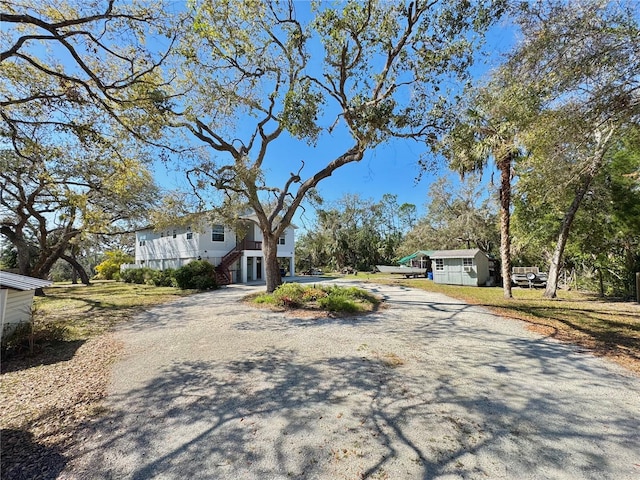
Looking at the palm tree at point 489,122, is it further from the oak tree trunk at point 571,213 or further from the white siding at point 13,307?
the white siding at point 13,307

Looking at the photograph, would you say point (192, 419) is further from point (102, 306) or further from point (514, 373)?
point (102, 306)

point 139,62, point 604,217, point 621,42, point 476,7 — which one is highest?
point 476,7

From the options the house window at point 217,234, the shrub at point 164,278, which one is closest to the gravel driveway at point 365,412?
the shrub at point 164,278

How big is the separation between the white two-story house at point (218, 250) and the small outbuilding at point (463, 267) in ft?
42.4

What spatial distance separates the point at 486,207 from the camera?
1032 inches

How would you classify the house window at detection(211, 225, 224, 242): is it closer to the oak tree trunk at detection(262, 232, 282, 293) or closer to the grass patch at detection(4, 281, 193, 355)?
the grass patch at detection(4, 281, 193, 355)

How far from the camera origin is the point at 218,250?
22.6 metres

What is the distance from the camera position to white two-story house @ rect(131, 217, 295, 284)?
21.6m

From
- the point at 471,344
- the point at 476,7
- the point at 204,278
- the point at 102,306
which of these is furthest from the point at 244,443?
the point at 204,278

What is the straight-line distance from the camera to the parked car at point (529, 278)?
17422 mm

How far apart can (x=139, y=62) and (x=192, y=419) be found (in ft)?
24.7

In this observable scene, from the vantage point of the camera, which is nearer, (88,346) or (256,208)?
(88,346)

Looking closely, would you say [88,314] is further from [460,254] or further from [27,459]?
[460,254]

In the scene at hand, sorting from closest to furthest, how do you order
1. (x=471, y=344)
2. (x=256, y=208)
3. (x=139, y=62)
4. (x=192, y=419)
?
(x=192, y=419), (x=471, y=344), (x=139, y=62), (x=256, y=208)
